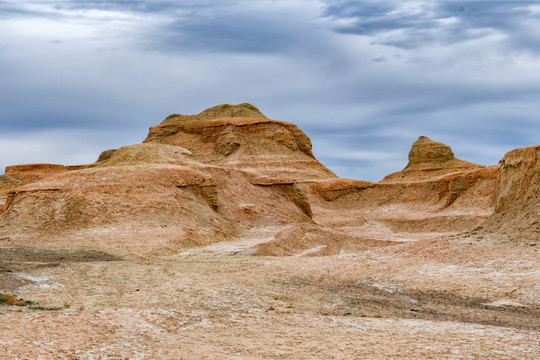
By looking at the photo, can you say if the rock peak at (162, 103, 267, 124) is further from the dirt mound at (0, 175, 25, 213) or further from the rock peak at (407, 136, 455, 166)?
the dirt mound at (0, 175, 25, 213)

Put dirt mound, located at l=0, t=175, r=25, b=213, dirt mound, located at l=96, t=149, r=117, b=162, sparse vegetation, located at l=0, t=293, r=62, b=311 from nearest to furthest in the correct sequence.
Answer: sparse vegetation, located at l=0, t=293, r=62, b=311 < dirt mound, located at l=0, t=175, r=25, b=213 < dirt mound, located at l=96, t=149, r=117, b=162

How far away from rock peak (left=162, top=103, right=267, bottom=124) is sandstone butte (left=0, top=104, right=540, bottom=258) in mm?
17893

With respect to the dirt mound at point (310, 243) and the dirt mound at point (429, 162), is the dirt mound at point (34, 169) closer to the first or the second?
the dirt mound at point (429, 162)

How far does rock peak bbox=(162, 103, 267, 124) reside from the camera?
92562 mm

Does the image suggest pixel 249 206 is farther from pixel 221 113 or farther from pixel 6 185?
pixel 221 113

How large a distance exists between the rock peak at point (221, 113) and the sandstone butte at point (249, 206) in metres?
17.9

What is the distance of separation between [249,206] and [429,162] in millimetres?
42155

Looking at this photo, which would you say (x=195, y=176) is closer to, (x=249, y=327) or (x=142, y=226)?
(x=142, y=226)

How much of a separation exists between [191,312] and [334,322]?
3294mm

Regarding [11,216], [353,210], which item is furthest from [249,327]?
[353,210]

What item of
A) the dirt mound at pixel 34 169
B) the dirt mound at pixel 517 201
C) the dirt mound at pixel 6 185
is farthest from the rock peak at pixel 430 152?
the dirt mound at pixel 517 201

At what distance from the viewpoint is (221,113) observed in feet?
313

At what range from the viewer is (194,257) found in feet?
86.4

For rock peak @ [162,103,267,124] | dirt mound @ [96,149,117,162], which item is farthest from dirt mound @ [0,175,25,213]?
rock peak @ [162,103,267,124]
